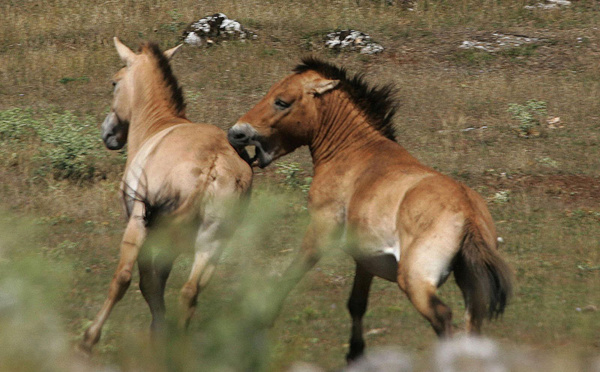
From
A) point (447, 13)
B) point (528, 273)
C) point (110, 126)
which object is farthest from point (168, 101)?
point (447, 13)

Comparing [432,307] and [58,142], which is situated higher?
[432,307]

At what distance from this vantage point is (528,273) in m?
7.89

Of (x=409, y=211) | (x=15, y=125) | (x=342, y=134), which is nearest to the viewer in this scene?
(x=409, y=211)

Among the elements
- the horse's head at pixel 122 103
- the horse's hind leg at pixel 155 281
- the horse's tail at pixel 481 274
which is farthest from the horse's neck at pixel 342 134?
the horse's head at pixel 122 103

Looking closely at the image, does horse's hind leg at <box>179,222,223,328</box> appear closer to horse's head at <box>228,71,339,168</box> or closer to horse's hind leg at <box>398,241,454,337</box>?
horse's head at <box>228,71,339,168</box>

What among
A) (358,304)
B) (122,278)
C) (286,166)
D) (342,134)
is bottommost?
(286,166)

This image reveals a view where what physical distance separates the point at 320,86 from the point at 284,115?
0.38 metres

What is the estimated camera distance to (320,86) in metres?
6.42

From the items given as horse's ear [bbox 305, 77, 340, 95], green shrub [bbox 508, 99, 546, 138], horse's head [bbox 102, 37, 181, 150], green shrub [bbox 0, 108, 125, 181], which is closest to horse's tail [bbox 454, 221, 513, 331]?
horse's ear [bbox 305, 77, 340, 95]

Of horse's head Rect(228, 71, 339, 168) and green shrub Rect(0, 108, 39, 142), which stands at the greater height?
horse's head Rect(228, 71, 339, 168)

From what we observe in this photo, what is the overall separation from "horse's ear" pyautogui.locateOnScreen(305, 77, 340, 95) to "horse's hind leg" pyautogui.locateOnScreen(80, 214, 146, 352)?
5.82 feet

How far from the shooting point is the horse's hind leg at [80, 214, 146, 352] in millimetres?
5355

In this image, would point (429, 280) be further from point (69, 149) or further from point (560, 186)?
point (69, 149)

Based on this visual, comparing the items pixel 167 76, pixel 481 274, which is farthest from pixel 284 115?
pixel 481 274
